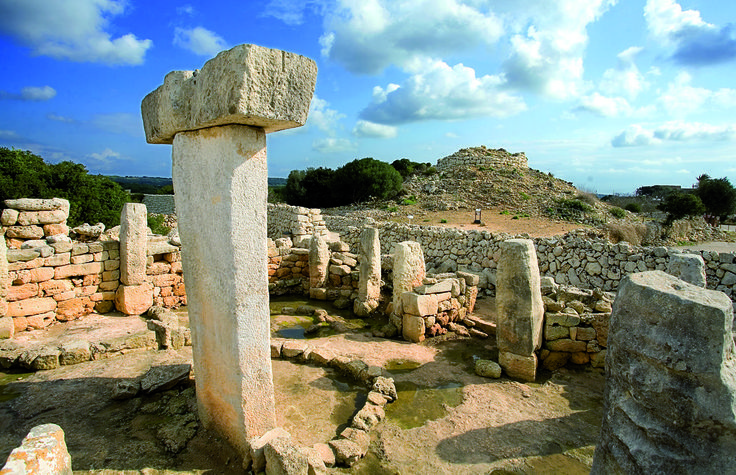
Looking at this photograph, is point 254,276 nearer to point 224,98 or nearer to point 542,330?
point 224,98

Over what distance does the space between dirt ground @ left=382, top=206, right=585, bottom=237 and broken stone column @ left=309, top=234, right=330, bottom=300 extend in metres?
8.41

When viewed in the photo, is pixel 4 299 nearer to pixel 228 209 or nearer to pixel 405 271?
pixel 228 209

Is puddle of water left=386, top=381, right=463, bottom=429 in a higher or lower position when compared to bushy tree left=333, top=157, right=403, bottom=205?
lower

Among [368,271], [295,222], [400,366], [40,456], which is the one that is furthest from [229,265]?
[295,222]

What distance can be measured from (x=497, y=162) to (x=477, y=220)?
15.1 metres

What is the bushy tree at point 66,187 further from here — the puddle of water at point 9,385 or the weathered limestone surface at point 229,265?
the weathered limestone surface at point 229,265

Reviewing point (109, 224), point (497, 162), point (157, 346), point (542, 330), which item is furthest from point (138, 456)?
point (497, 162)

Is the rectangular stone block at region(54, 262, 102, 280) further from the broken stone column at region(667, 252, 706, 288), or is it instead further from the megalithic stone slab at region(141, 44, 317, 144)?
the broken stone column at region(667, 252, 706, 288)

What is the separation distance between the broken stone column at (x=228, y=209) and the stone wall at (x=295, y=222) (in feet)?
39.6

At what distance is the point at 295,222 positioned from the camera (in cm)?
1677

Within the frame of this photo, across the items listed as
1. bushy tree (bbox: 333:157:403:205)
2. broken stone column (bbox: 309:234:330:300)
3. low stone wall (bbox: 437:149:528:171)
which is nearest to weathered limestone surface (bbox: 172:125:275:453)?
broken stone column (bbox: 309:234:330:300)

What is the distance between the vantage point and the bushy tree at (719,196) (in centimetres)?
2303

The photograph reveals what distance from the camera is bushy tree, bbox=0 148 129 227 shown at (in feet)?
45.0

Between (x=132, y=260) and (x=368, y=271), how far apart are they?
4922 mm
